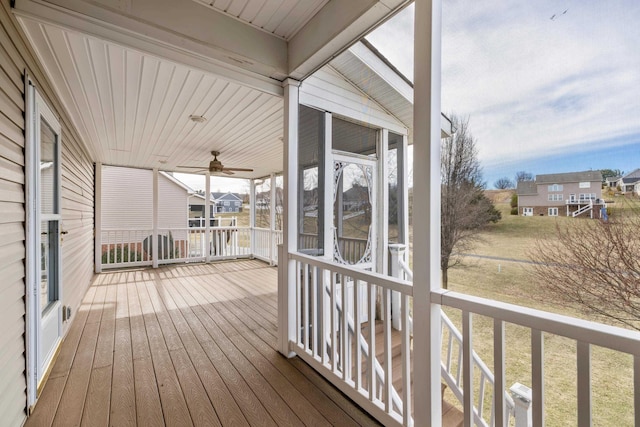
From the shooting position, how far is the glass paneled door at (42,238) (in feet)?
5.95

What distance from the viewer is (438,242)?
4.50 ft

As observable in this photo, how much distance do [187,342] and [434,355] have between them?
2355 millimetres

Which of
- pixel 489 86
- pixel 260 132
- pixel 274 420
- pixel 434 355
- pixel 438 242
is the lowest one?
pixel 274 420

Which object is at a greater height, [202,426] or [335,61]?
[335,61]

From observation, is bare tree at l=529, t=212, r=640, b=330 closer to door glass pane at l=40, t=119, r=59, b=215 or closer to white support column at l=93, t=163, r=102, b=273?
door glass pane at l=40, t=119, r=59, b=215

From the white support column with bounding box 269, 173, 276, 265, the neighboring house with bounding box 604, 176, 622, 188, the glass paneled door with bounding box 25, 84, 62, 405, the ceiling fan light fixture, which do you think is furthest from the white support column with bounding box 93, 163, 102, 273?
the neighboring house with bounding box 604, 176, 622, 188

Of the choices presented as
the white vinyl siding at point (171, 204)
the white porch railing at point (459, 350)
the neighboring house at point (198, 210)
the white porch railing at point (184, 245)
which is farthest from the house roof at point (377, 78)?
the white vinyl siding at point (171, 204)

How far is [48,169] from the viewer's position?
7.82 feet

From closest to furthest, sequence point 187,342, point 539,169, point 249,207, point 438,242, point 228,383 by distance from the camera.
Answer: point 539,169, point 438,242, point 228,383, point 187,342, point 249,207

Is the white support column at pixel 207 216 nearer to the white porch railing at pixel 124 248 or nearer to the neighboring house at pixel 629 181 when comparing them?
the white porch railing at pixel 124 248

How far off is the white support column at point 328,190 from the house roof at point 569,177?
1.59m

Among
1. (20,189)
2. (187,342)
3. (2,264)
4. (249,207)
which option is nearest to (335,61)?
(20,189)

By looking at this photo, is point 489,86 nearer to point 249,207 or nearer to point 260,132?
point 260,132

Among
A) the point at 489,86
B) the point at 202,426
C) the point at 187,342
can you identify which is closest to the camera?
the point at 489,86
